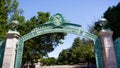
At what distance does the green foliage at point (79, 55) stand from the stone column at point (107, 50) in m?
22.8

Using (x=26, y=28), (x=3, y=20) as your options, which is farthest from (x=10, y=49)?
(x=26, y=28)

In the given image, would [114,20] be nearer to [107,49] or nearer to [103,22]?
[103,22]

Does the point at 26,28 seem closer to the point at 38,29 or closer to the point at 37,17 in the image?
the point at 37,17

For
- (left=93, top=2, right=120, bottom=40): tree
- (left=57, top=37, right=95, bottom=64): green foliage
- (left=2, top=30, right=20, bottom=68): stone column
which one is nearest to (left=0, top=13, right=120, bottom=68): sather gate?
(left=2, top=30, right=20, bottom=68): stone column

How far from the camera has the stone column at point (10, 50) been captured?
8.11 metres

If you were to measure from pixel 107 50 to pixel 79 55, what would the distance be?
29.0 metres

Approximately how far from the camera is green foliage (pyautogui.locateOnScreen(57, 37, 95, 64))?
3244cm

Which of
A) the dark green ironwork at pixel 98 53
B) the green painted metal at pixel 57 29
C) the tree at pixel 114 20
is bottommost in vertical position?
the dark green ironwork at pixel 98 53

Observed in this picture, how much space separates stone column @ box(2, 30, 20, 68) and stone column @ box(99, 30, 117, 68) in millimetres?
3860

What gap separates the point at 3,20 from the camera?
13.1 meters

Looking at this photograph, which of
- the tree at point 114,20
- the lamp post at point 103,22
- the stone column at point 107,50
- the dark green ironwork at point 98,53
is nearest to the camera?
the stone column at point 107,50

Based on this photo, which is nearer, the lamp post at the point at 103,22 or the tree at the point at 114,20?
the lamp post at the point at 103,22

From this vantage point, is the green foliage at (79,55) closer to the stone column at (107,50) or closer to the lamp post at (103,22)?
the lamp post at (103,22)

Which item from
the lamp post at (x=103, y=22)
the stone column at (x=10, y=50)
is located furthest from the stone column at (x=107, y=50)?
the stone column at (x=10, y=50)
